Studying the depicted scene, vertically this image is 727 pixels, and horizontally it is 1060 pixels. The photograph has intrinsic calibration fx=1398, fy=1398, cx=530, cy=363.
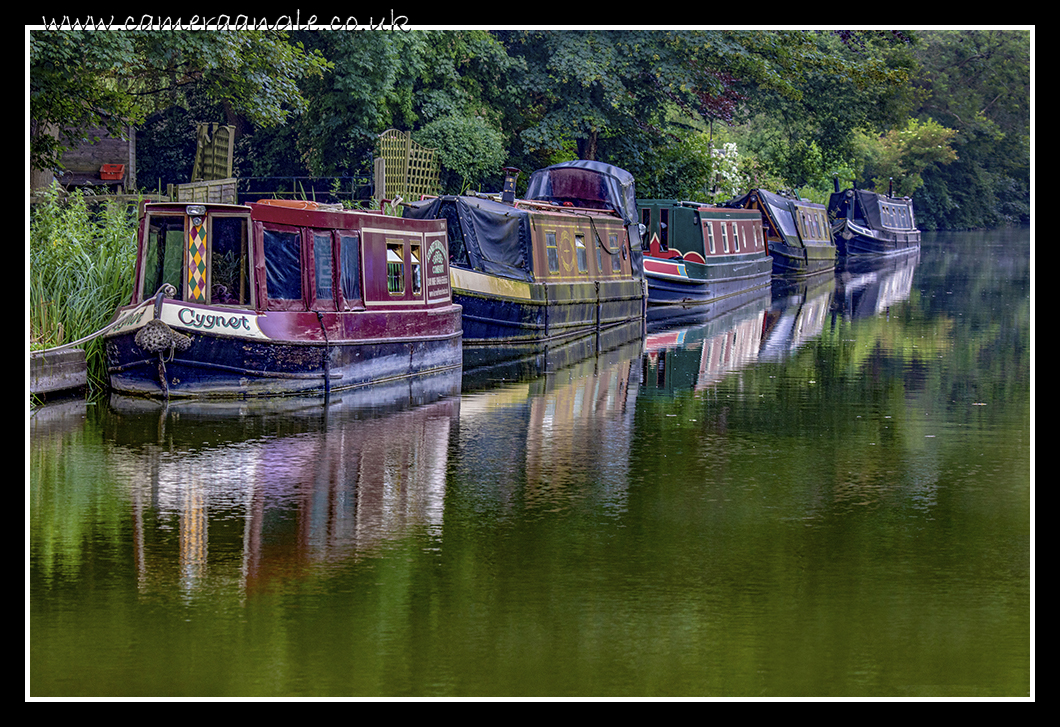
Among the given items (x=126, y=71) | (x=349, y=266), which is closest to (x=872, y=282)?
(x=126, y=71)

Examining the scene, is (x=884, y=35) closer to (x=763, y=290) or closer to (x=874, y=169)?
(x=763, y=290)

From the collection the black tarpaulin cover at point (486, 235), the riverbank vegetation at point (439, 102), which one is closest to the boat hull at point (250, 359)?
the riverbank vegetation at point (439, 102)

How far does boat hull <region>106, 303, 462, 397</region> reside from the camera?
546 inches

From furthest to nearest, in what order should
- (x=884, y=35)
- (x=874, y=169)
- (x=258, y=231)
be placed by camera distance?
(x=874, y=169), (x=884, y=35), (x=258, y=231)

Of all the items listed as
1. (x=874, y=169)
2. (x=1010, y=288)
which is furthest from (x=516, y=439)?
(x=874, y=169)

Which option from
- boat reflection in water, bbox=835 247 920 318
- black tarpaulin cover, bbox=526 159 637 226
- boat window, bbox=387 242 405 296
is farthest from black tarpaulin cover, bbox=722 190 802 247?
boat window, bbox=387 242 405 296

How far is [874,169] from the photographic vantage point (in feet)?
238

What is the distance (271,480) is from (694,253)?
67.6 feet

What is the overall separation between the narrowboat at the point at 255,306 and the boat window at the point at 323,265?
0.04 ft

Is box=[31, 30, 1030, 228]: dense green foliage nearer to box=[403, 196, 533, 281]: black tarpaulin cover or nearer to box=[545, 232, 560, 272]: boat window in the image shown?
box=[403, 196, 533, 281]: black tarpaulin cover

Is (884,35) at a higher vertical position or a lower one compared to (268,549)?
higher

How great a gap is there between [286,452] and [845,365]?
9.77m

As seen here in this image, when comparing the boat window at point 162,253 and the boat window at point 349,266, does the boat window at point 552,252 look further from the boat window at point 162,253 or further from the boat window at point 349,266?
the boat window at point 162,253

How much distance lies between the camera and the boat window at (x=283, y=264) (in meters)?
14.6
